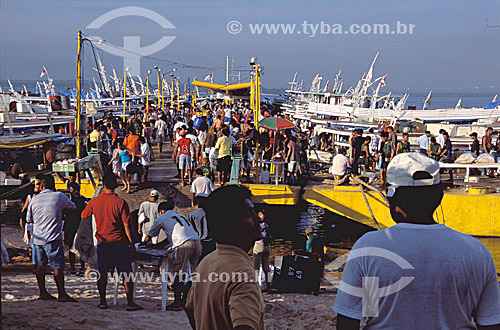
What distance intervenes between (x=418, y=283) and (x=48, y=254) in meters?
6.00

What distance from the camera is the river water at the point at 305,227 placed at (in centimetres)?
1590

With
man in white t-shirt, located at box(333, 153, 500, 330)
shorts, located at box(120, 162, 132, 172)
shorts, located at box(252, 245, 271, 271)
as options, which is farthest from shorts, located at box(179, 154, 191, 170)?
man in white t-shirt, located at box(333, 153, 500, 330)

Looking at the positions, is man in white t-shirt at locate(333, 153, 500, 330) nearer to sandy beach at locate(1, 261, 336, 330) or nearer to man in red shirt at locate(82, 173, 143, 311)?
sandy beach at locate(1, 261, 336, 330)

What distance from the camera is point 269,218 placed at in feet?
59.4

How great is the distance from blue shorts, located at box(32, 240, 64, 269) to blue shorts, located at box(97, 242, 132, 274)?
53 centimetres

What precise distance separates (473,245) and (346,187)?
14.2 metres

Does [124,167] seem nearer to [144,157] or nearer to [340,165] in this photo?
[144,157]

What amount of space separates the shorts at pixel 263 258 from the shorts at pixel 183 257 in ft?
7.09

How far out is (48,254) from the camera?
743cm

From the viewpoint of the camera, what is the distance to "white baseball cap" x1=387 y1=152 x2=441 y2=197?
2.74 m

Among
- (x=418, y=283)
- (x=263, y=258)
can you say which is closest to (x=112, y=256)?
(x=263, y=258)

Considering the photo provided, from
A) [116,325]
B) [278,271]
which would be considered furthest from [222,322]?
[278,271]

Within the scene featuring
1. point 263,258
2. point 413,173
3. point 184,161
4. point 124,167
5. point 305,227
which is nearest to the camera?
point 413,173

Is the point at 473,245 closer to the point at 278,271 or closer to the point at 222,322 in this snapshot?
the point at 222,322
